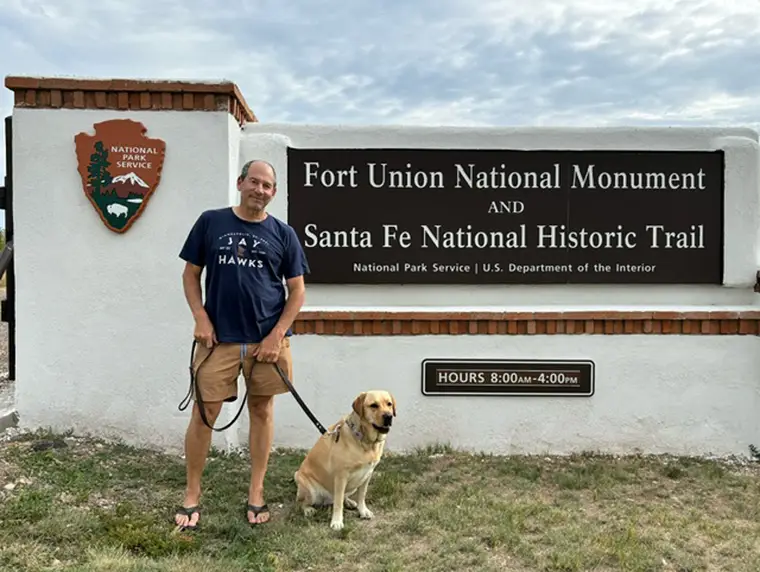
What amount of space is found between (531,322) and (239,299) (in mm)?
2523

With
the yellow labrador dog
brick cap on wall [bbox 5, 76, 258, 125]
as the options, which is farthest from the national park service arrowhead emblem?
the yellow labrador dog

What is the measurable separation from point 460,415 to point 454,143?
2136 mm

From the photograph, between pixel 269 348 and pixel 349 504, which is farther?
pixel 349 504

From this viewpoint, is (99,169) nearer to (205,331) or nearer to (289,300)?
(205,331)

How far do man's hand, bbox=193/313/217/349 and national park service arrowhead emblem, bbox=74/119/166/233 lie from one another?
168cm

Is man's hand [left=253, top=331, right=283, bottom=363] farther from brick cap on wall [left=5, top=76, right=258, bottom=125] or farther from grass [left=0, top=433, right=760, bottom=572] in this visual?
brick cap on wall [left=5, top=76, right=258, bottom=125]

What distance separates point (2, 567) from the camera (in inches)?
122

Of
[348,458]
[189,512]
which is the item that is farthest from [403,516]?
[189,512]

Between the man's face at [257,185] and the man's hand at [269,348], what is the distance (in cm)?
69

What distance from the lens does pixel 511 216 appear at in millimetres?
5430

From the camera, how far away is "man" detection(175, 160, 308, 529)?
3.58 meters

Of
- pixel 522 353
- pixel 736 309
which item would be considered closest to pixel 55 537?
pixel 522 353

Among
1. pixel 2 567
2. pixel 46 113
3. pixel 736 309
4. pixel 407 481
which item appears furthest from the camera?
pixel 736 309

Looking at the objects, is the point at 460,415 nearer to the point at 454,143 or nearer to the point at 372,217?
the point at 372,217
